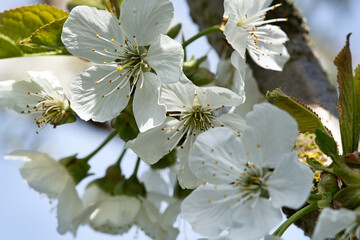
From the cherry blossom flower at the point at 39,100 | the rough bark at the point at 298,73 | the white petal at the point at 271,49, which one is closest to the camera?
the cherry blossom flower at the point at 39,100

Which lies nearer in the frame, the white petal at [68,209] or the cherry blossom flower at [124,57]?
the cherry blossom flower at [124,57]

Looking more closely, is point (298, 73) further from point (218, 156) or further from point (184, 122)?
point (218, 156)

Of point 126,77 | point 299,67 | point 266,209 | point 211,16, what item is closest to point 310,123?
point 266,209

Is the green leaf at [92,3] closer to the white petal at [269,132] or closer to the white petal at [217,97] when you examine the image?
the white petal at [217,97]

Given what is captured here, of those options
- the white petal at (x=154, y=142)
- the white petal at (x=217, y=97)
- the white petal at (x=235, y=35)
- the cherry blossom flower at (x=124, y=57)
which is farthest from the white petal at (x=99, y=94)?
the white petal at (x=235, y=35)

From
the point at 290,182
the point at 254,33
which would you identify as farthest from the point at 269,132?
the point at 254,33

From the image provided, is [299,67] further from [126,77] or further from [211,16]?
[126,77]
